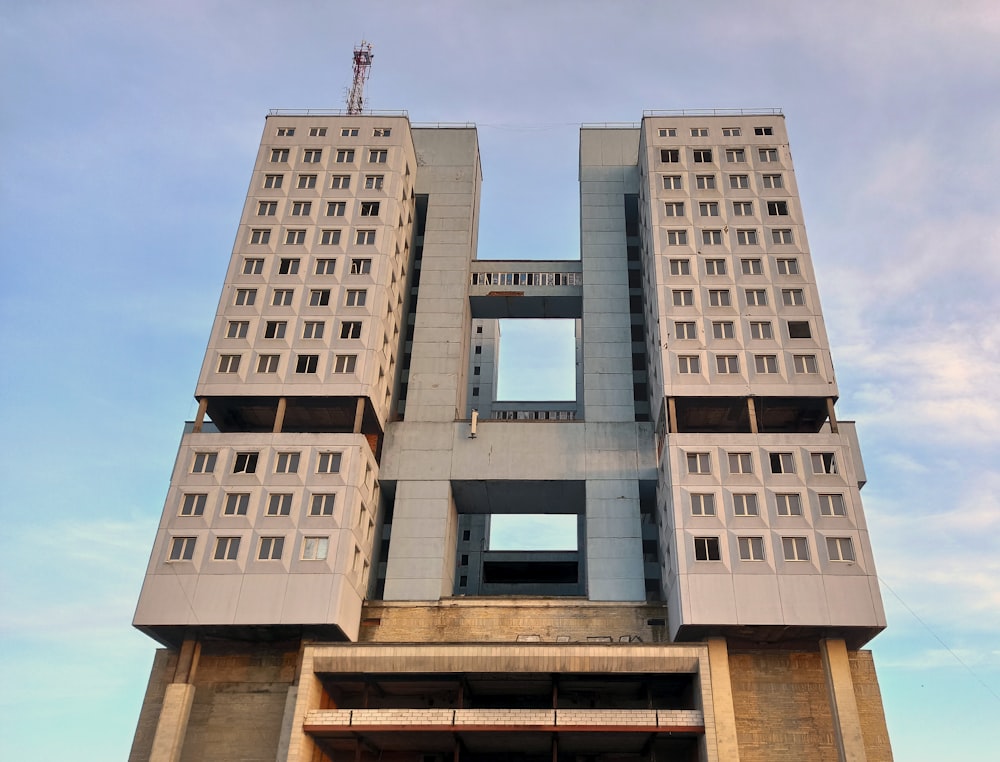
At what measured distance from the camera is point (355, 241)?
6925 cm

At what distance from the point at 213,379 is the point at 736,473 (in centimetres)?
3931

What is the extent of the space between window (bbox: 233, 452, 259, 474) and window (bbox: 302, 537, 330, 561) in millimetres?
6928

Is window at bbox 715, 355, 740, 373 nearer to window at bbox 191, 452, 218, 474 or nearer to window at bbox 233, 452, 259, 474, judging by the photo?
window at bbox 233, 452, 259, 474

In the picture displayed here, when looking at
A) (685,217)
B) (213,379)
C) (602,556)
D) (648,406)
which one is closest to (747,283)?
(685,217)

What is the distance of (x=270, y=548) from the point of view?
5500 cm

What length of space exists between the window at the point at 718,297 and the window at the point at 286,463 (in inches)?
1349

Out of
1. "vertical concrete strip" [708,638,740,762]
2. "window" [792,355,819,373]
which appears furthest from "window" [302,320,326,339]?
"window" [792,355,819,373]

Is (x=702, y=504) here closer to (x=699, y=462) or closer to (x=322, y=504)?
(x=699, y=462)

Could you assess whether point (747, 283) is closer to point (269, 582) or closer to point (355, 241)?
point (355, 241)

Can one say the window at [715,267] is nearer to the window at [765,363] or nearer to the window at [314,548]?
the window at [765,363]

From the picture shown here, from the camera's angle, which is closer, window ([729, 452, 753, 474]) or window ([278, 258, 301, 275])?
window ([729, 452, 753, 474])

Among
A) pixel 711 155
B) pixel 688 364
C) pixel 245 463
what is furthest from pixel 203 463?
pixel 711 155

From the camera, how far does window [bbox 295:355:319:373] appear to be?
206ft

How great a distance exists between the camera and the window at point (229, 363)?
206 ft
